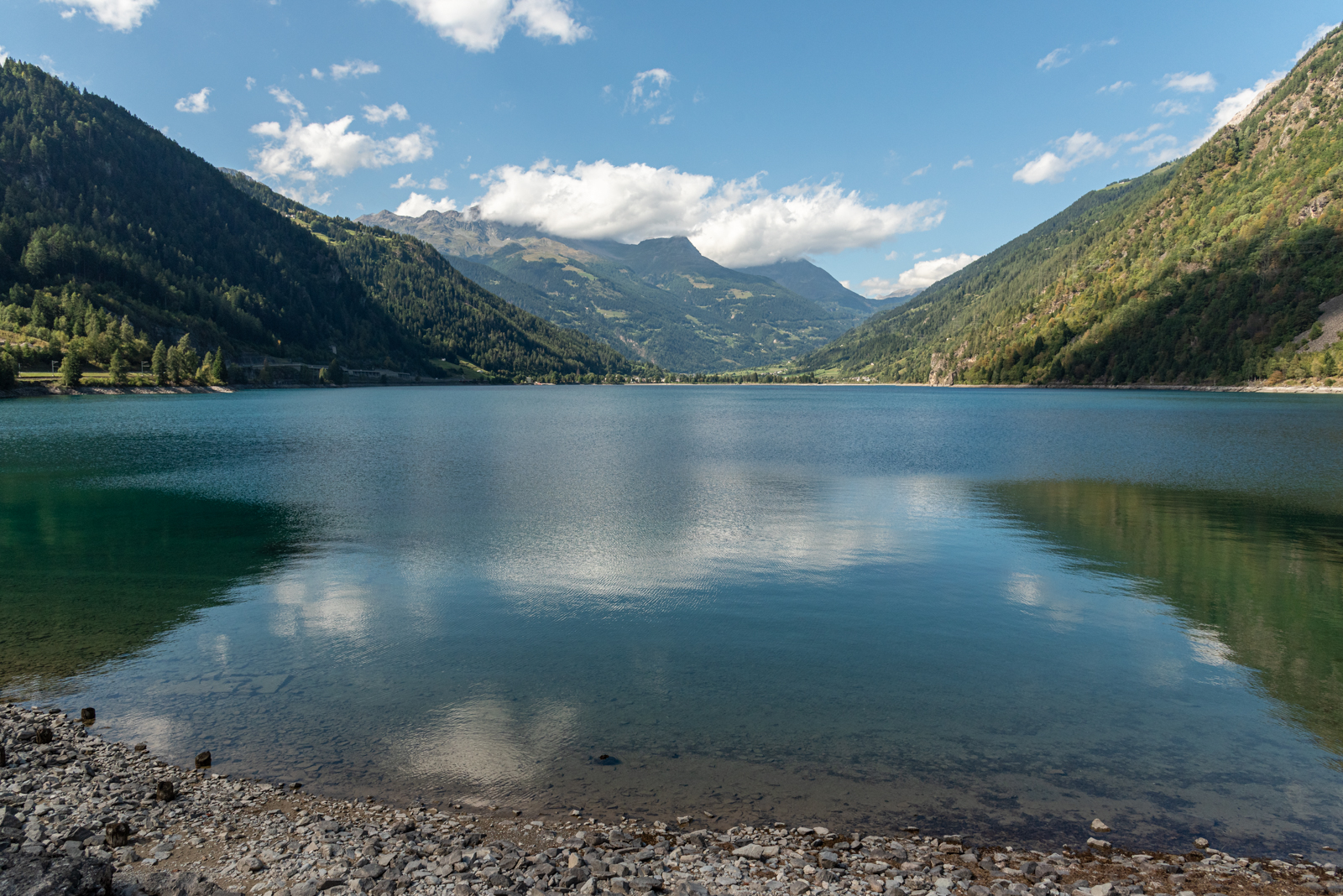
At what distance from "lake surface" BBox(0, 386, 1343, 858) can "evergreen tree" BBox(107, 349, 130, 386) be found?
157m

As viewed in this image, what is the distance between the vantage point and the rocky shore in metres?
Answer: 9.09

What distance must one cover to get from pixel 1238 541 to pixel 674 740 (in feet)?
105

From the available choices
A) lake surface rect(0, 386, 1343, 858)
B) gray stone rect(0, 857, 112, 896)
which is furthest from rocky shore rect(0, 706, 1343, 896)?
lake surface rect(0, 386, 1343, 858)

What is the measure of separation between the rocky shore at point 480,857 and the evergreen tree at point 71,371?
196 meters

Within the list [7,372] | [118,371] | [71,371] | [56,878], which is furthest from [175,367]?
[56,878]

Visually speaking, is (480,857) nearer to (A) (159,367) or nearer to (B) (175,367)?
(A) (159,367)

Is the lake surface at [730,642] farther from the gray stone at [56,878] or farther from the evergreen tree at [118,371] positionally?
the evergreen tree at [118,371]

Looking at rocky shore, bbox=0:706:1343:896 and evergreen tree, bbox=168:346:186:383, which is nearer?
rocky shore, bbox=0:706:1343:896

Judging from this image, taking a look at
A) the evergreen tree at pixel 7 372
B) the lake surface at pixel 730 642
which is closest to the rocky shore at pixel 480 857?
the lake surface at pixel 730 642

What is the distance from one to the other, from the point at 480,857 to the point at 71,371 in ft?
668

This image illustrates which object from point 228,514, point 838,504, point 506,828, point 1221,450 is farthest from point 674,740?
point 1221,450

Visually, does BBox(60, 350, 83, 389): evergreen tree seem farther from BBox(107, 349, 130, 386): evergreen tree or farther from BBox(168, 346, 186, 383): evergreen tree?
BBox(168, 346, 186, 383): evergreen tree

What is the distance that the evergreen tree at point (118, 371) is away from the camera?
171m

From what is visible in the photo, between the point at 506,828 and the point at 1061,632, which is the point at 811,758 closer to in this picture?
the point at 506,828
